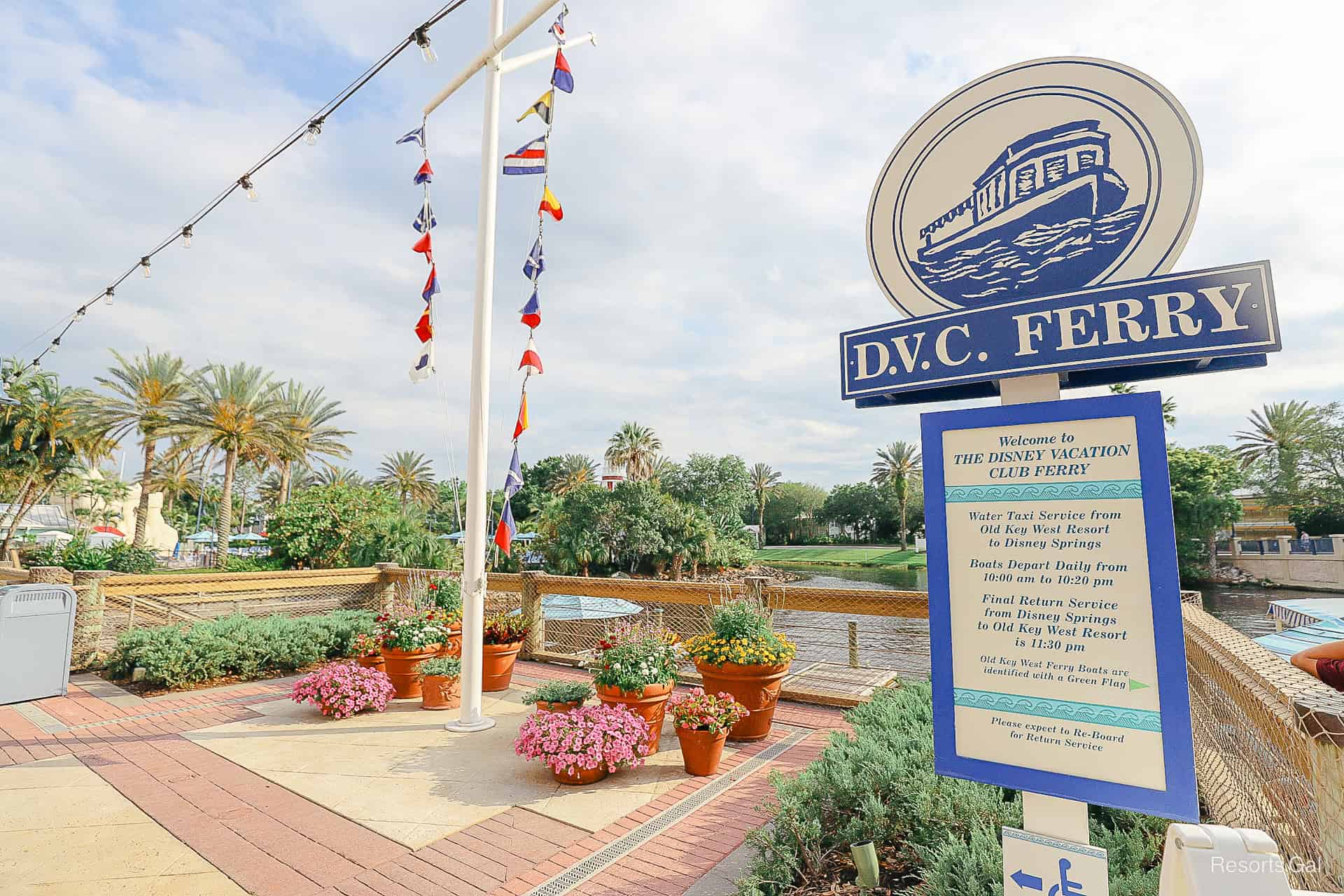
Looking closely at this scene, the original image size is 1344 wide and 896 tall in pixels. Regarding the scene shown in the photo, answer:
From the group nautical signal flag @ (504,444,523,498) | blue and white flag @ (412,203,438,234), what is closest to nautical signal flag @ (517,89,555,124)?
blue and white flag @ (412,203,438,234)

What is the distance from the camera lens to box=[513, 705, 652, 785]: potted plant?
4.17 m

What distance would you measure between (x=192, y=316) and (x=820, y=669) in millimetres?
10777

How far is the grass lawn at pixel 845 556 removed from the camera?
183 ft

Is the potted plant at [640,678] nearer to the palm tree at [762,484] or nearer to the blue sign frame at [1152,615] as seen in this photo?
the blue sign frame at [1152,615]

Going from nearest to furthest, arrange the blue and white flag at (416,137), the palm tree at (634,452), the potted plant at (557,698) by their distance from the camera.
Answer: the potted plant at (557,698) < the blue and white flag at (416,137) < the palm tree at (634,452)

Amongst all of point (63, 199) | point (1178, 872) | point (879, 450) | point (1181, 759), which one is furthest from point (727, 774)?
point (879, 450)

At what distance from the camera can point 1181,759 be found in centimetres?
162

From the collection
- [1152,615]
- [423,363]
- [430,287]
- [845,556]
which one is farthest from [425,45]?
[845,556]

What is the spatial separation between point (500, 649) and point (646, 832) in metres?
3.36

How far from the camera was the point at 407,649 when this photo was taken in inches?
248

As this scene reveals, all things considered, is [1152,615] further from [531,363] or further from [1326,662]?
[531,363]

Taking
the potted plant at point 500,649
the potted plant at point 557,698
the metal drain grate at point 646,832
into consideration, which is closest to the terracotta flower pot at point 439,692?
the potted plant at point 500,649

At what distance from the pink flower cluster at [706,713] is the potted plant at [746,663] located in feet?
1.47

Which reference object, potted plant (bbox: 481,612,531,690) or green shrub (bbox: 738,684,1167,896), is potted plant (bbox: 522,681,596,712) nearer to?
potted plant (bbox: 481,612,531,690)
